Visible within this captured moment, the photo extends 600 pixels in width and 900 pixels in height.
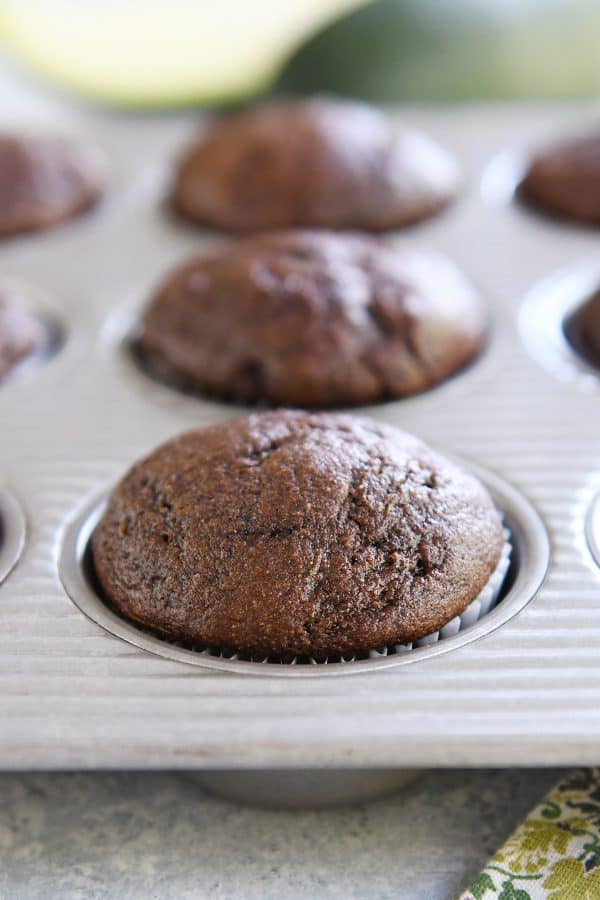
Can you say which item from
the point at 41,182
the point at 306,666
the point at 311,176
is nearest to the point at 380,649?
the point at 306,666

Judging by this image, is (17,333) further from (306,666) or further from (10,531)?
(306,666)

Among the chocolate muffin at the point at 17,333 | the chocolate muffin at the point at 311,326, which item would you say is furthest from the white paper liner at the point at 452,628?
the chocolate muffin at the point at 17,333

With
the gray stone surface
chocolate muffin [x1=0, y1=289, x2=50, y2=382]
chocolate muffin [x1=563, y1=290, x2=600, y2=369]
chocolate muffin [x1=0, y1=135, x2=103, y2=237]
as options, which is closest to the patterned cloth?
the gray stone surface

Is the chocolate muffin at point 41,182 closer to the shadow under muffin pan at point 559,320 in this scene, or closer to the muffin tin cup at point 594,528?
the shadow under muffin pan at point 559,320

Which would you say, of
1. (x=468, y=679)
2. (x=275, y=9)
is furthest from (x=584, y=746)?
(x=275, y=9)

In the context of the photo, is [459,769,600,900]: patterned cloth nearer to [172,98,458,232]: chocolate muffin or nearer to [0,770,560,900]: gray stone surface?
[0,770,560,900]: gray stone surface

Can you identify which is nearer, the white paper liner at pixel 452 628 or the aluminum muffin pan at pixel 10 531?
the white paper liner at pixel 452 628
